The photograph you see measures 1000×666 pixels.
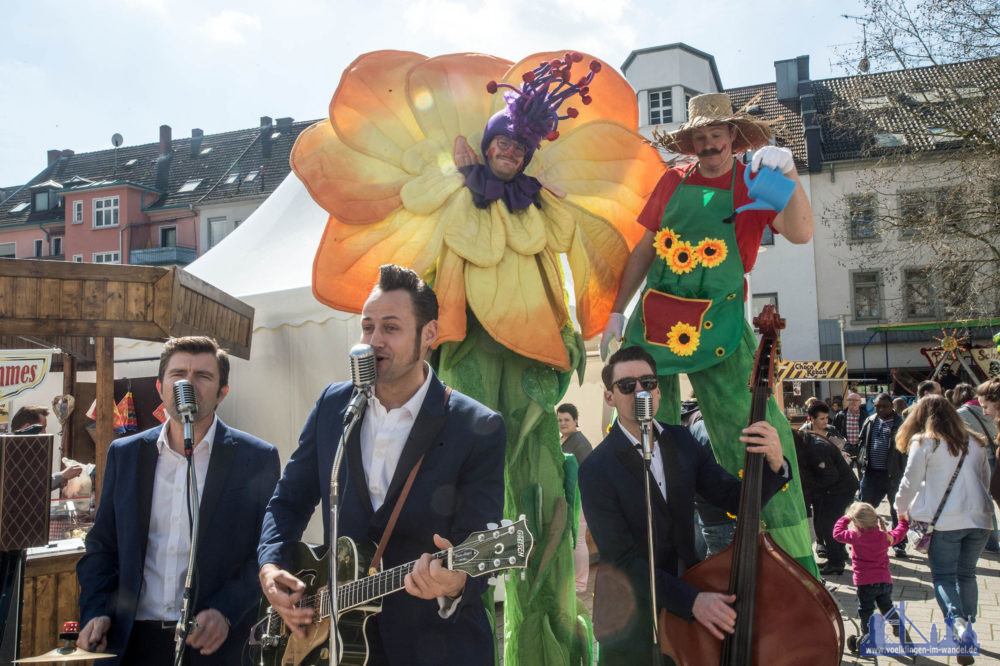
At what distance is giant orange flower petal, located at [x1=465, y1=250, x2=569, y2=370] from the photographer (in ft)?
10.8

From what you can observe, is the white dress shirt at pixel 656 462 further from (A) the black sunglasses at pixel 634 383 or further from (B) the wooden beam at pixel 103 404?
(B) the wooden beam at pixel 103 404

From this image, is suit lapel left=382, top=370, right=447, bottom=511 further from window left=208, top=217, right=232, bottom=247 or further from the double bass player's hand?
window left=208, top=217, right=232, bottom=247

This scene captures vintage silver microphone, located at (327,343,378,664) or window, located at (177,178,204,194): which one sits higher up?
window, located at (177,178,204,194)

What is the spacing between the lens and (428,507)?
2.20 meters

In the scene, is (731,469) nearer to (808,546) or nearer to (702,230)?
(808,546)

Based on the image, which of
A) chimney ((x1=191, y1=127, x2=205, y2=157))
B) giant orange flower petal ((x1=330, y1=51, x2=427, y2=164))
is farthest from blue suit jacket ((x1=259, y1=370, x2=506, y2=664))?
chimney ((x1=191, y1=127, x2=205, y2=157))

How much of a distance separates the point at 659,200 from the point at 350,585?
2.01 metres

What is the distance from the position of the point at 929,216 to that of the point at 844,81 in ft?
55.0

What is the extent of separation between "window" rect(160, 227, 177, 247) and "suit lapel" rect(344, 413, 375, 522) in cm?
3400

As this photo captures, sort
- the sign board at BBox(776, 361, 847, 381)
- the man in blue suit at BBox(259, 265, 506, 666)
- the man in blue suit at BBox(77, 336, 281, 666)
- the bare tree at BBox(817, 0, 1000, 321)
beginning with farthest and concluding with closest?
the sign board at BBox(776, 361, 847, 381), the bare tree at BBox(817, 0, 1000, 321), the man in blue suit at BBox(77, 336, 281, 666), the man in blue suit at BBox(259, 265, 506, 666)

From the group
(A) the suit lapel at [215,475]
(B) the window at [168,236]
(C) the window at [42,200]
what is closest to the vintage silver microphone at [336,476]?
(A) the suit lapel at [215,475]

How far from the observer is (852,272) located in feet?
83.6

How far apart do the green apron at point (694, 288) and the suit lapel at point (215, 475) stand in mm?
1543

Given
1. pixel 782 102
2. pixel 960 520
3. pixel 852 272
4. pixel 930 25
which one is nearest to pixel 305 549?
pixel 960 520
